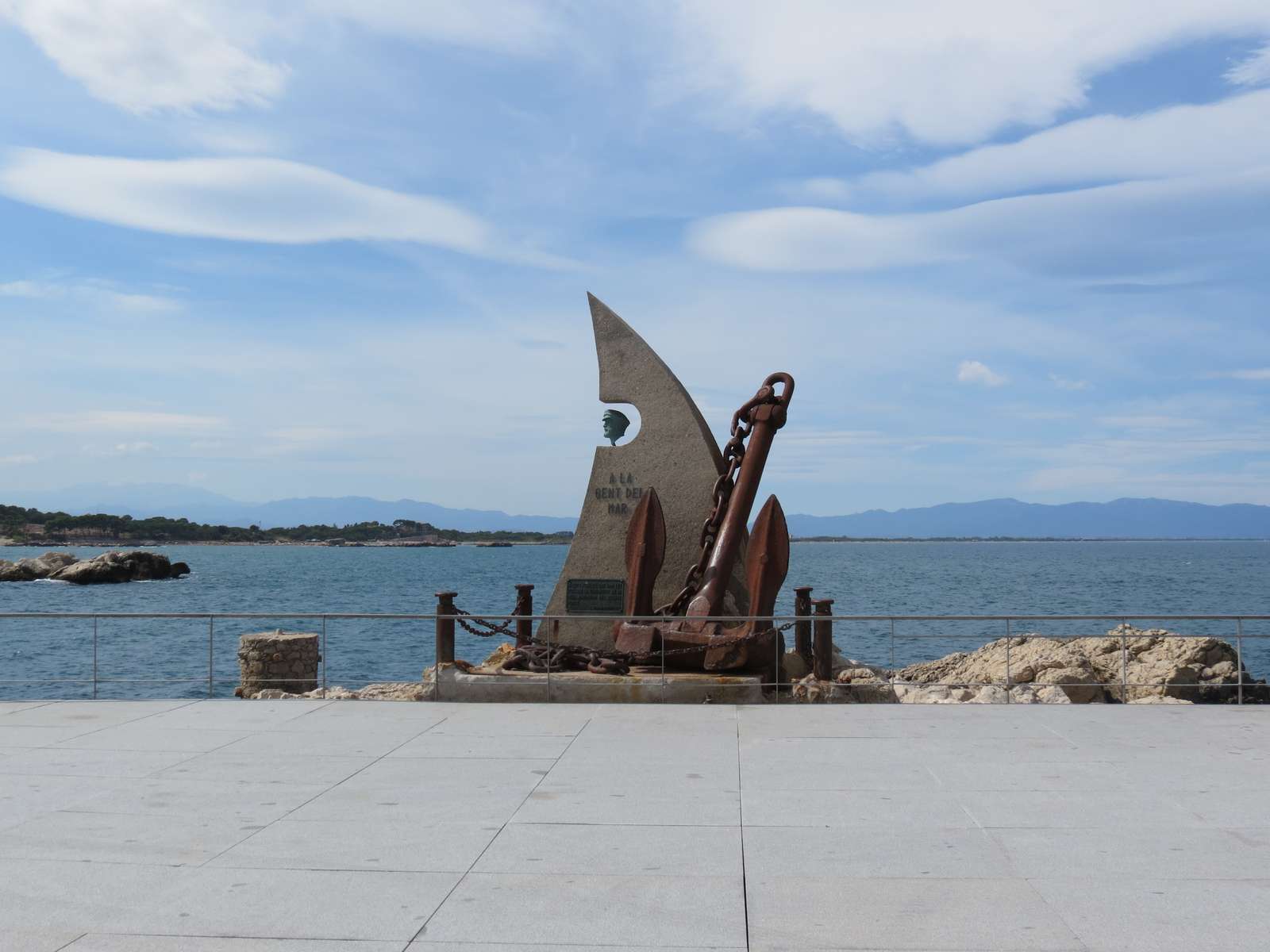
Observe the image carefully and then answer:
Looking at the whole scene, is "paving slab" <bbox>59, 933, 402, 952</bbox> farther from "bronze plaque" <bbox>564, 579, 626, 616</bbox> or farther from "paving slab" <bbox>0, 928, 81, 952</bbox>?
"bronze plaque" <bbox>564, 579, 626, 616</bbox>

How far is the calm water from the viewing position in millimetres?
27391

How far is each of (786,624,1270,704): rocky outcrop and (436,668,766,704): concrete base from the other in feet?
6.72

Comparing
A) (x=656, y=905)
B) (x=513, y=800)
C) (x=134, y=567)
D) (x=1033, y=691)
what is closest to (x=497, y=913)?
(x=656, y=905)

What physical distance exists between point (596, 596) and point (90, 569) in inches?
2773

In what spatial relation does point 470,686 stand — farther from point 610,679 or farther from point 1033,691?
point 1033,691

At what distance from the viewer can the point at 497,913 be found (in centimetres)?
441

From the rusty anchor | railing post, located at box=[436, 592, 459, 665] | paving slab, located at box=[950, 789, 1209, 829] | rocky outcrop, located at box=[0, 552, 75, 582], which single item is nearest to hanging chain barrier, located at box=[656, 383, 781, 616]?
the rusty anchor

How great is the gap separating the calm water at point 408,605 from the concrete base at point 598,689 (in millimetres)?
1865

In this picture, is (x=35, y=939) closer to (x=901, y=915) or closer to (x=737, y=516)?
(x=901, y=915)

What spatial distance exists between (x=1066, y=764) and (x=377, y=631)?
32809mm

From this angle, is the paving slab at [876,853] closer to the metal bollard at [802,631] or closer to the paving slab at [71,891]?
the paving slab at [71,891]

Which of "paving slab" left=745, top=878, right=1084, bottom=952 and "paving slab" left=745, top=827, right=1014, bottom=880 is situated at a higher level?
"paving slab" left=745, top=827, right=1014, bottom=880

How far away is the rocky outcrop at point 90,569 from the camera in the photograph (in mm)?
74562

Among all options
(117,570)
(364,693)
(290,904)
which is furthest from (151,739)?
(117,570)
